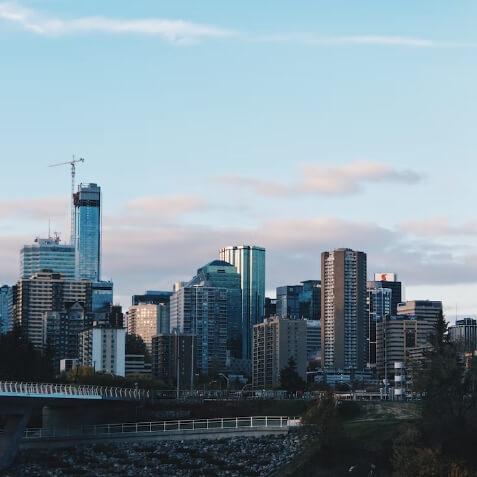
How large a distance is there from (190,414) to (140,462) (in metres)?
31.2

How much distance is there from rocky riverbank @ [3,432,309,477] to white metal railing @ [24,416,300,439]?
3672 millimetres

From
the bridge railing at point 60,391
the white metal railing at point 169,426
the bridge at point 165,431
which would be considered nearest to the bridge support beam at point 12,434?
the bridge railing at point 60,391

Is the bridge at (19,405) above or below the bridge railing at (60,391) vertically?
below

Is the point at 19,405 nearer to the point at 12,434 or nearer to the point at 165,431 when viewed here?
the point at 12,434

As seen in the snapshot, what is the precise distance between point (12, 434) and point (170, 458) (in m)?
19.0

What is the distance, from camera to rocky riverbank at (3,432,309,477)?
134 meters

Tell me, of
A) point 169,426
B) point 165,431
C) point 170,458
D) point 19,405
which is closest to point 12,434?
point 19,405

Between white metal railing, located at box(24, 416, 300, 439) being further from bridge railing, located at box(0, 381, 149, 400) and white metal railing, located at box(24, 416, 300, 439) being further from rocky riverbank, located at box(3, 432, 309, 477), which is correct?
bridge railing, located at box(0, 381, 149, 400)

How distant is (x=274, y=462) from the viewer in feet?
438

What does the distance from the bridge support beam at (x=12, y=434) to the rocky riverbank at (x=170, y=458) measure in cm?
125

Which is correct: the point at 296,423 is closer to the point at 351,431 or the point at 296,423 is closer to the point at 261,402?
the point at 351,431

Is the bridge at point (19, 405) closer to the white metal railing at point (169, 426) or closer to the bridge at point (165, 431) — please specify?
the white metal railing at point (169, 426)

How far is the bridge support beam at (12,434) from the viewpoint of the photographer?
5610 inches

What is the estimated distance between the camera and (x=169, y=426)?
156625 millimetres
